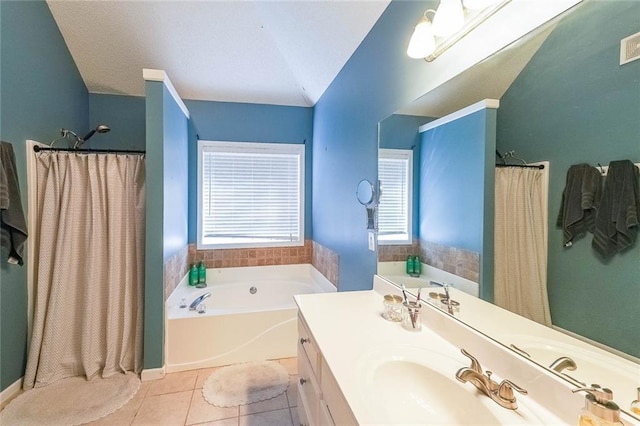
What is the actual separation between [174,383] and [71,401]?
0.61m

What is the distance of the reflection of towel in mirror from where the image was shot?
704 millimetres

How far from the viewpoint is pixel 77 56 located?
2582mm

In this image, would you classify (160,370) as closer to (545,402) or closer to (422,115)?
(545,402)

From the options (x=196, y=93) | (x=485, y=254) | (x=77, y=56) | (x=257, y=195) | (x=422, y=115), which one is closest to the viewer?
(x=485, y=254)

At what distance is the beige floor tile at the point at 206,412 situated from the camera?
176 cm

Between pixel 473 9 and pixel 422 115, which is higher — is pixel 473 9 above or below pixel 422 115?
above

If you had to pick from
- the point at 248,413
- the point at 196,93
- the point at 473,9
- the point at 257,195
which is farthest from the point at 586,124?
the point at 196,93

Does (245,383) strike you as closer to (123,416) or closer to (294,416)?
(294,416)

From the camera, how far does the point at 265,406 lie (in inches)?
73.9

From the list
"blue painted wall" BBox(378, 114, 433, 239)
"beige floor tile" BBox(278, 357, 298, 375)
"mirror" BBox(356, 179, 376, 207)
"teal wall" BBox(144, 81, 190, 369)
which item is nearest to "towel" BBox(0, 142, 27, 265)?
"teal wall" BBox(144, 81, 190, 369)

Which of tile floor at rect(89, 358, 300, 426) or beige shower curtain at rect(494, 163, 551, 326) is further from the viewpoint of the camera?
tile floor at rect(89, 358, 300, 426)

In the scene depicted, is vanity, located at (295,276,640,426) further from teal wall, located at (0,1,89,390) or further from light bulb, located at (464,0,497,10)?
teal wall, located at (0,1,89,390)

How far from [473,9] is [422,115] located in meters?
0.46

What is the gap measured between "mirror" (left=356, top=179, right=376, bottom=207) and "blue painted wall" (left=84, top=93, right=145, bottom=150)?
2.56 m
